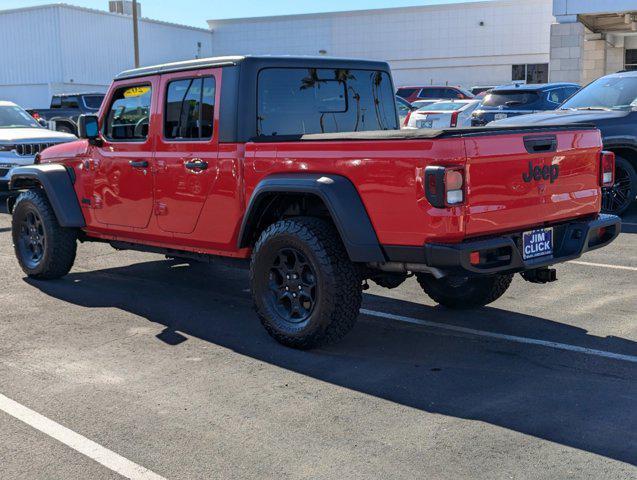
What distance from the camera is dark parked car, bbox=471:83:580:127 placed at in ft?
51.2

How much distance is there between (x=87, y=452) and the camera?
3857mm

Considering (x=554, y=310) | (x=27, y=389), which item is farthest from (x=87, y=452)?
(x=554, y=310)

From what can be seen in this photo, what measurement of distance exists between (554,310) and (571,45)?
23129 mm

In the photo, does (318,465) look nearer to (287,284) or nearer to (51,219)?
(287,284)

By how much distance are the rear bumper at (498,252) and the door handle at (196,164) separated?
1.70m

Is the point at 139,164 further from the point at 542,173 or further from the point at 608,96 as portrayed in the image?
the point at 608,96

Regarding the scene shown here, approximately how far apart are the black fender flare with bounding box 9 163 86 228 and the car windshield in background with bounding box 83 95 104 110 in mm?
16802

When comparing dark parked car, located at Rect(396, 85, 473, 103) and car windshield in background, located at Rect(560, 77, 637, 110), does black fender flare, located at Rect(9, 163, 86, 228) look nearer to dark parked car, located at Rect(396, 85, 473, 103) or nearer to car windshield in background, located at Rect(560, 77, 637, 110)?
car windshield in background, located at Rect(560, 77, 637, 110)

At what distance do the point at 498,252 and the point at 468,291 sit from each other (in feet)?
5.00

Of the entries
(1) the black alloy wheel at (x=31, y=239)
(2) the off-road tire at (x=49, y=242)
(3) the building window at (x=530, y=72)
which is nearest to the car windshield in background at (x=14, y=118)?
(1) the black alloy wheel at (x=31, y=239)

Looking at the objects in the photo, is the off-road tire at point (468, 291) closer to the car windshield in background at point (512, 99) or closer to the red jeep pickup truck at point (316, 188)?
the red jeep pickup truck at point (316, 188)

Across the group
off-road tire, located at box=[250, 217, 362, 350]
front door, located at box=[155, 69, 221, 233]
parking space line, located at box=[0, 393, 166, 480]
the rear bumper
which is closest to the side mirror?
front door, located at box=[155, 69, 221, 233]

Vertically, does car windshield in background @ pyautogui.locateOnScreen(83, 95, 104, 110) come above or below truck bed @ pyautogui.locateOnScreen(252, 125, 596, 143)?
above

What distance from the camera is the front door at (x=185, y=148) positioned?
5.95 m
